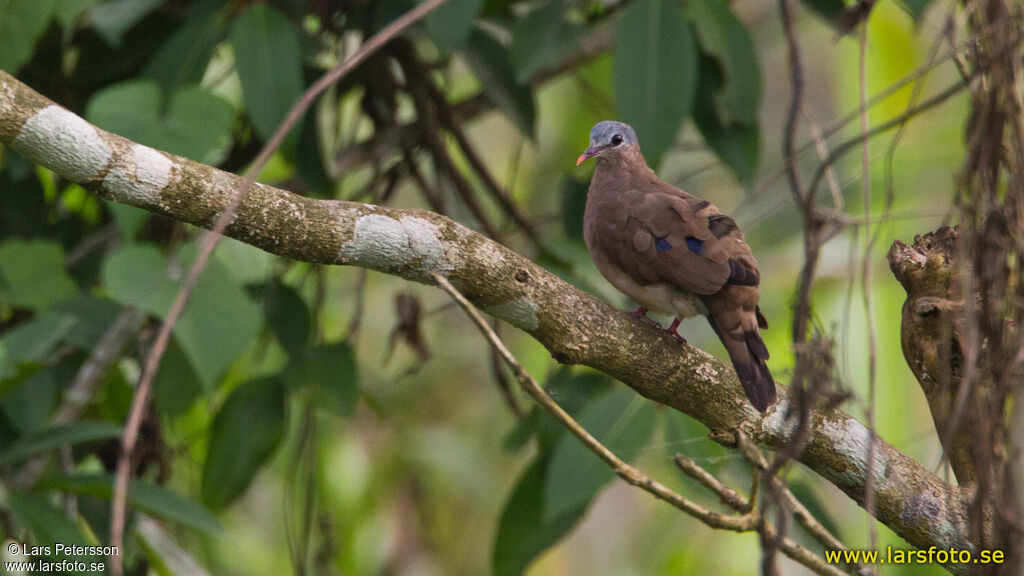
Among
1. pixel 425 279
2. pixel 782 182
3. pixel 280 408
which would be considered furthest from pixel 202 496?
pixel 782 182

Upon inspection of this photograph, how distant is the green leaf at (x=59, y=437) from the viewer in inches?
113

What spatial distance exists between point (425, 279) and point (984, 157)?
3.60 feet

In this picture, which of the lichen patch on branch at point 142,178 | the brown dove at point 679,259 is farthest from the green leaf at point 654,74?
the lichen patch on branch at point 142,178

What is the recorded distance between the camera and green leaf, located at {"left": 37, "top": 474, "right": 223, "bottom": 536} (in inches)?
113

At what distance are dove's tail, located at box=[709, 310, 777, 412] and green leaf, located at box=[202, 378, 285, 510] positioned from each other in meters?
1.61

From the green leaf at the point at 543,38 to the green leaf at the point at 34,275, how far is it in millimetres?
1626

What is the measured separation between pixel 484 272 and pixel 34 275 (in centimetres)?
183

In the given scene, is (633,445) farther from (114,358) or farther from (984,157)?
(114,358)

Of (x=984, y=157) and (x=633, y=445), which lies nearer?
(x=984, y=157)

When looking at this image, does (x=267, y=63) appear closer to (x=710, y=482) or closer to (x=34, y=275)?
(x=34, y=275)

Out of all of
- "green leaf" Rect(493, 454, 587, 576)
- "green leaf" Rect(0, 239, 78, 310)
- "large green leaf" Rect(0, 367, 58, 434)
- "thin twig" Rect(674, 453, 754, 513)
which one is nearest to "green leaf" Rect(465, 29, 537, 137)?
"green leaf" Rect(493, 454, 587, 576)

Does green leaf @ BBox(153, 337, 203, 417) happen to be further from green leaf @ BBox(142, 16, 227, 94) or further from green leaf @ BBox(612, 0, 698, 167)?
green leaf @ BBox(612, 0, 698, 167)

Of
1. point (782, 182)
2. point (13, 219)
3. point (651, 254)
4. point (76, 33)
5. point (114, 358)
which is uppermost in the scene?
point (782, 182)

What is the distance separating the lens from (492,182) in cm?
406
